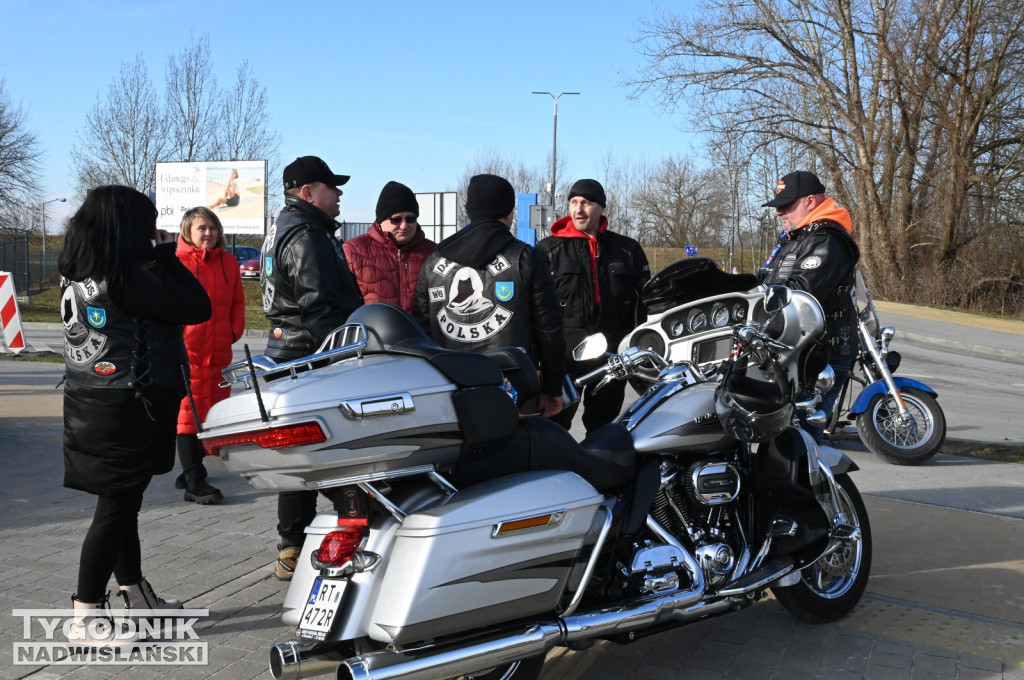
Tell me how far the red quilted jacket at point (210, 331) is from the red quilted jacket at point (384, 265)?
0.81 meters

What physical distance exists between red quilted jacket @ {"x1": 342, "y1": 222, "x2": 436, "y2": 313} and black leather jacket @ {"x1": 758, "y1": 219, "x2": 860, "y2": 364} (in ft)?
7.19

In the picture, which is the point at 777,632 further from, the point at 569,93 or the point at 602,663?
the point at 569,93

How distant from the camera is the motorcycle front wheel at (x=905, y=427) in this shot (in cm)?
725

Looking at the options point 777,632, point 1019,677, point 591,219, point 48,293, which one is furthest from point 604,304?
point 48,293

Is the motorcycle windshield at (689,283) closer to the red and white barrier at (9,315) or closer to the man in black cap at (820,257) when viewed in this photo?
the man in black cap at (820,257)

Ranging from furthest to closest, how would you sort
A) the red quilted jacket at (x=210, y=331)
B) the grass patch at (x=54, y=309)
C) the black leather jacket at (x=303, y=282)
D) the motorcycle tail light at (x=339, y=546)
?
the grass patch at (x=54, y=309) < the red quilted jacket at (x=210, y=331) < the black leather jacket at (x=303, y=282) < the motorcycle tail light at (x=339, y=546)

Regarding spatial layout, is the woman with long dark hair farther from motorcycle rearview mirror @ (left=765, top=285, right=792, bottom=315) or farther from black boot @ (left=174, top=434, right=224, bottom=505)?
motorcycle rearview mirror @ (left=765, top=285, right=792, bottom=315)

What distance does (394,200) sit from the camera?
5.78 meters

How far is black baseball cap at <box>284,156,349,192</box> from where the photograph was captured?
454 centimetres

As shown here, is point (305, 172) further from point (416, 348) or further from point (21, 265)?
point (21, 265)

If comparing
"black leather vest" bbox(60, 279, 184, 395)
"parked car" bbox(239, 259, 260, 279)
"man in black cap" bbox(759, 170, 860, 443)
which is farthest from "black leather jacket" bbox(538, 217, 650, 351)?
"parked car" bbox(239, 259, 260, 279)

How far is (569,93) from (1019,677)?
37386mm

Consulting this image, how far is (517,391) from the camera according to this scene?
11.0ft

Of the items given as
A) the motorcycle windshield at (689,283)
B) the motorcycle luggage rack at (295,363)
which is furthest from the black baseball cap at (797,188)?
the motorcycle luggage rack at (295,363)
